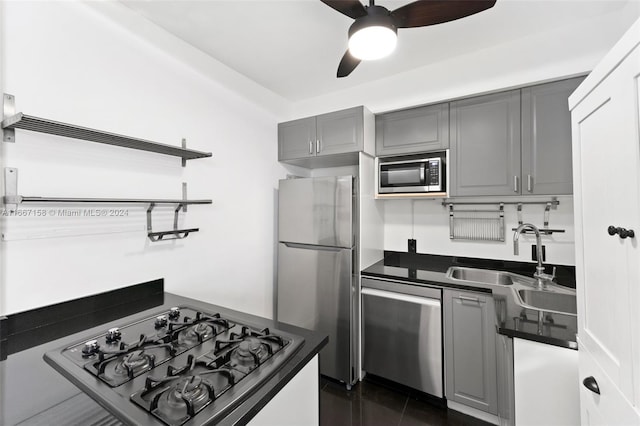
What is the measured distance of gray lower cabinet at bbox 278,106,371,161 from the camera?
228 centimetres

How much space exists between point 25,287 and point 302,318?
1772mm

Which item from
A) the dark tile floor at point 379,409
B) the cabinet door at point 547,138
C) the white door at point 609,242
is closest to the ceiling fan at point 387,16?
the white door at point 609,242

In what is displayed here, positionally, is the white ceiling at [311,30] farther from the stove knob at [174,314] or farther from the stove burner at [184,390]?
the stove burner at [184,390]

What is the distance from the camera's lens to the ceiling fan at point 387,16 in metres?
1.16

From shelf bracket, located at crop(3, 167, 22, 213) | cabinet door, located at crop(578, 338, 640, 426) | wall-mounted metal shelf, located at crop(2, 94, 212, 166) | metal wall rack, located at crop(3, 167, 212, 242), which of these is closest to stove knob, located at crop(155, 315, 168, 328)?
metal wall rack, located at crop(3, 167, 212, 242)

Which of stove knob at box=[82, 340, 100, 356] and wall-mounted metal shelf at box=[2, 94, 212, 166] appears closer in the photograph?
stove knob at box=[82, 340, 100, 356]

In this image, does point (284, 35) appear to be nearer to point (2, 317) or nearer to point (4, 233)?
point (4, 233)

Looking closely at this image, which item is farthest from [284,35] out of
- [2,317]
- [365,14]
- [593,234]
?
[2,317]

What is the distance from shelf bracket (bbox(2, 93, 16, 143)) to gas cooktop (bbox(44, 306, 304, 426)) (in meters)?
0.91

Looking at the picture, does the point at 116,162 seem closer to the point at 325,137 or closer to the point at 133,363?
the point at 133,363

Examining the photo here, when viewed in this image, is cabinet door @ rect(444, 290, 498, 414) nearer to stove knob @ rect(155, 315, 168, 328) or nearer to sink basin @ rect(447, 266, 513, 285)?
sink basin @ rect(447, 266, 513, 285)

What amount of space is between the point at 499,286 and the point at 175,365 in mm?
1911

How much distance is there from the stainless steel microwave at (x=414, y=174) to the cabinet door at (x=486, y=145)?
0.34 feet

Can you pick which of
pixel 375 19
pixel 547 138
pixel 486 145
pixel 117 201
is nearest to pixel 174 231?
pixel 117 201
